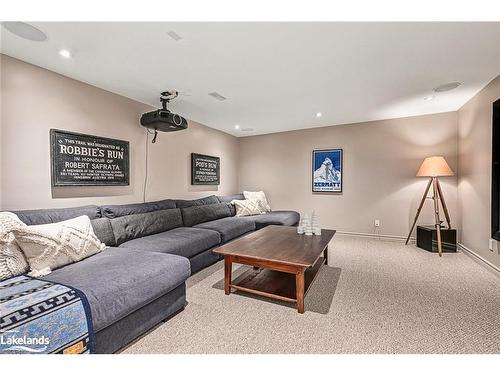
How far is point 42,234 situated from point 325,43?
8.55ft

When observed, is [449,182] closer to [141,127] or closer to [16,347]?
[141,127]

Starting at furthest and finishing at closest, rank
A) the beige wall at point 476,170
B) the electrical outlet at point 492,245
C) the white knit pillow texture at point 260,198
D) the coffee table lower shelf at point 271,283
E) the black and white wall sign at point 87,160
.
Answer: the white knit pillow texture at point 260,198 < the beige wall at point 476,170 < the electrical outlet at point 492,245 < the black and white wall sign at point 87,160 < the coffee table lower shelf at point 271,283

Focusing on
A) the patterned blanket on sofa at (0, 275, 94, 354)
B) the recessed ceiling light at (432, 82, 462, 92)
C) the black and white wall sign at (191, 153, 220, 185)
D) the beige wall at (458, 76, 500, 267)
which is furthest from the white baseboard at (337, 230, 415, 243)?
the patterned blanket on sofa at (0, 275, 94, 354)

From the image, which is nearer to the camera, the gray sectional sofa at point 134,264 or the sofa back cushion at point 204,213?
the gray sectional sofa at point 134,264

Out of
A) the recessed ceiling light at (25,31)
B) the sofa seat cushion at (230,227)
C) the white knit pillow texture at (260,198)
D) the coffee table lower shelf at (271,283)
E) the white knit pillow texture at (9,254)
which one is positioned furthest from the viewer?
the white knit pillow texture at (260,198)

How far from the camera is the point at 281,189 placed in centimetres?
535

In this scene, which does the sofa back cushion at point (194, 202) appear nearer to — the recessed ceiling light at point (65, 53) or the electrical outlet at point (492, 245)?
the recessed ceiling light at point (65, 53)

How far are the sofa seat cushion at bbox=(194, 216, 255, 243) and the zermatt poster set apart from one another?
1820 millimetres

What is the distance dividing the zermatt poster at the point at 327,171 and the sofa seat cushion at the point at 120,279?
365 cm

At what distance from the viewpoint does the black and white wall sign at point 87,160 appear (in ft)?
7.84

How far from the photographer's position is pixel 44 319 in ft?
3.67

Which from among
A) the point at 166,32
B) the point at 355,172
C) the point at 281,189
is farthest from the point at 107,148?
the point at 355,172

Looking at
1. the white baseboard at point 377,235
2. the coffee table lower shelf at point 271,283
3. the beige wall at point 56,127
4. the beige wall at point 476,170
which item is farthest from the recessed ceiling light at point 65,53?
the white baseboard at point 377,235

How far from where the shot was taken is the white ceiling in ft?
5.80
